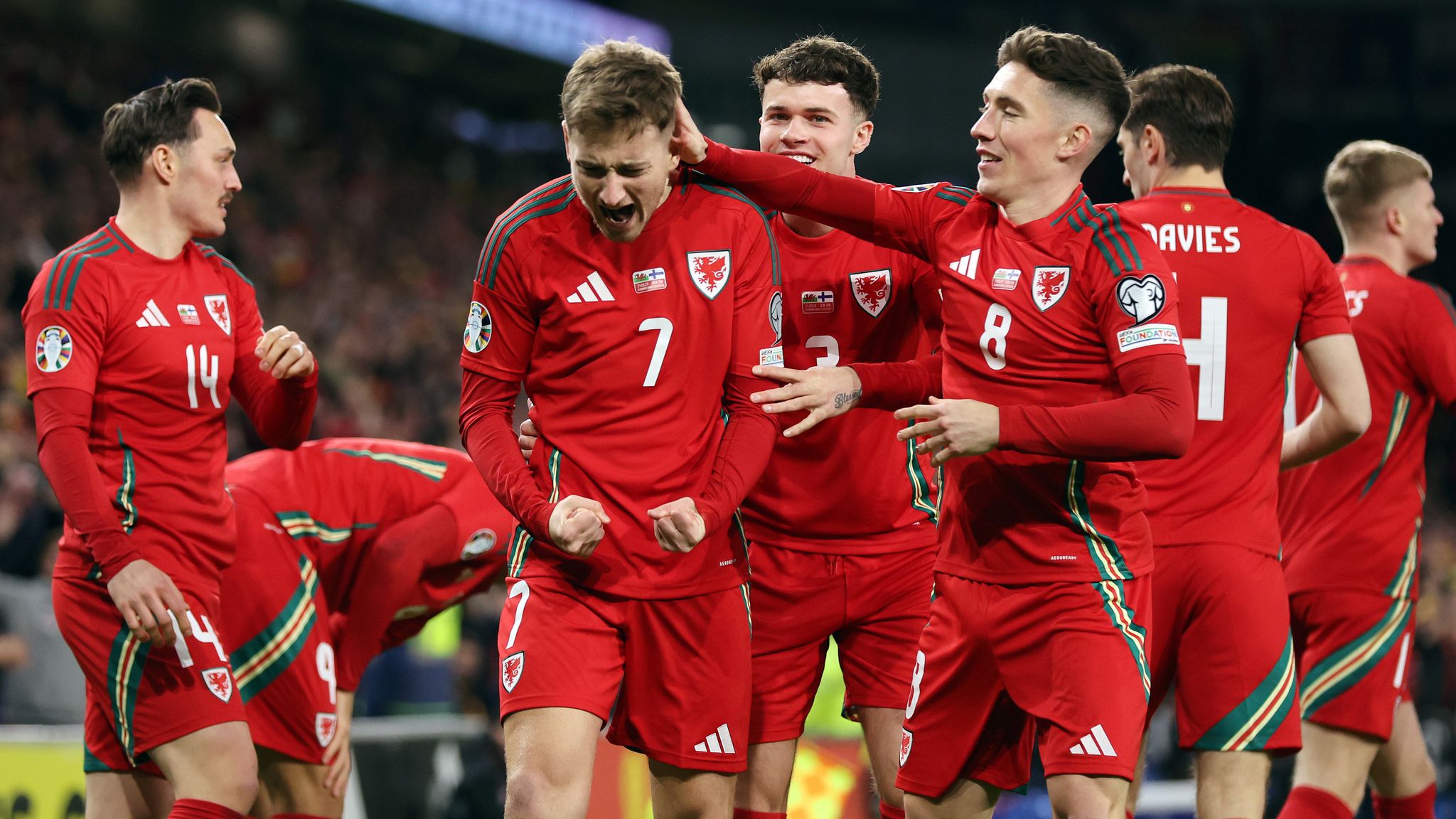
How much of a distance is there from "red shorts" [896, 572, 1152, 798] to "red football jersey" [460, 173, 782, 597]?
61 centimetres

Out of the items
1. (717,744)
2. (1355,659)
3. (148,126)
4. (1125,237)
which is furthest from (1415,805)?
(148,126)

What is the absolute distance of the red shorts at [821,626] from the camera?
442 centimetres

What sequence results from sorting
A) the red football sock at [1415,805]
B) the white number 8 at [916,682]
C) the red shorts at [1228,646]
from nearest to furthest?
the white number 8 at [916,682] → the red shorts at [1228,646] → the red football sock at [1415,805]

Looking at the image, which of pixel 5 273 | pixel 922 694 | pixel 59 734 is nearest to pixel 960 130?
pixel 5 273

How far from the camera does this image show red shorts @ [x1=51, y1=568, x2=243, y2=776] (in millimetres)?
4430

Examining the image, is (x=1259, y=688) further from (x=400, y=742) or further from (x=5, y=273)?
(x=5, y=273)

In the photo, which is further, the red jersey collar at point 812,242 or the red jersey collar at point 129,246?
the red jersey collar at point 129,246

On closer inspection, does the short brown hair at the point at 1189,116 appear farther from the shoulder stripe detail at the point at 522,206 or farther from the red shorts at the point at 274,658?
the red shorts at the point at 274,658

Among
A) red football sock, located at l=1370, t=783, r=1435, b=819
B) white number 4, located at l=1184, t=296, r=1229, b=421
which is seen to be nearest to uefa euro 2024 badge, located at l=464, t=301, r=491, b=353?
white number 4, located at l=1184, t=296, r=1229, b=421

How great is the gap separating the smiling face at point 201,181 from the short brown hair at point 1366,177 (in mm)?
3826

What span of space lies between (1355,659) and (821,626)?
6.53 ft

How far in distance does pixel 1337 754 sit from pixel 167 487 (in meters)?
3.97

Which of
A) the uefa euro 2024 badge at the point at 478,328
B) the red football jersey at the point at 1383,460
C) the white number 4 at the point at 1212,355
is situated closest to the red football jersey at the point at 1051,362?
the white number 4 at the point at 1212,355

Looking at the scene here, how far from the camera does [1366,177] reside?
5.32m
